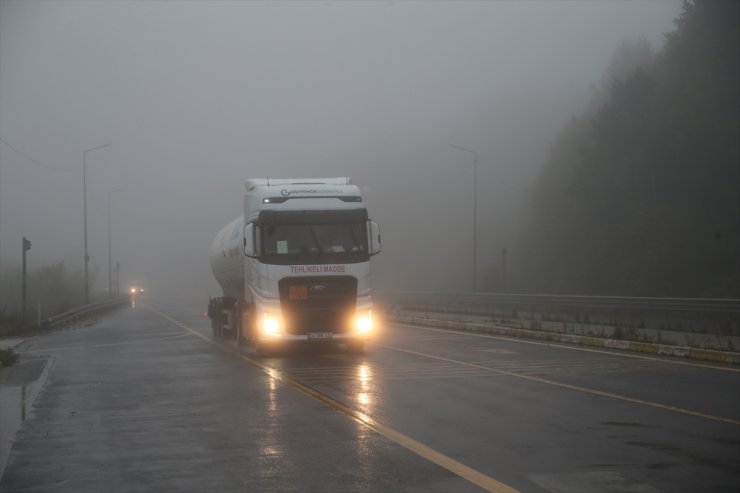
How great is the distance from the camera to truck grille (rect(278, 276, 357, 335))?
20156 millimetres

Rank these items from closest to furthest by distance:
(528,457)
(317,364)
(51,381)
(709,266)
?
(528,457)
(51,381)
(317,364)
(709,266)

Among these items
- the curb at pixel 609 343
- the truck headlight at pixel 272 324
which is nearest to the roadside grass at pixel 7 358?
the truck headlight at pixel 272 324

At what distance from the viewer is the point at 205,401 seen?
13.3 metres

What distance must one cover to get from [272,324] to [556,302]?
2009 centimetres

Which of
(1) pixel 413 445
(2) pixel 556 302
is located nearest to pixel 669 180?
(2) pixel 556 302

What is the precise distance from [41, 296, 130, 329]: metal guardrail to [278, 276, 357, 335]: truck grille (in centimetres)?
1958

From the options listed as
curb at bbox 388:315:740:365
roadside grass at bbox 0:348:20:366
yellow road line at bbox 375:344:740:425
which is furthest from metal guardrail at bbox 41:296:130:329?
yellow road line at bbox 375:344:740:425

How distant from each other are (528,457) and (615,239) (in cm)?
5089

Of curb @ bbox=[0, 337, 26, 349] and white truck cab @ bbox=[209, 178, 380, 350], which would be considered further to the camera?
curb @ bbox=[0, 337, 26, 349]

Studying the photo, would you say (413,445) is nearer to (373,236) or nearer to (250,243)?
(373,236)

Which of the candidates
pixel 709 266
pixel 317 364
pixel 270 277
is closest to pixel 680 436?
pixel 317 364

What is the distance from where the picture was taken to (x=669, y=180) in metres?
54.4

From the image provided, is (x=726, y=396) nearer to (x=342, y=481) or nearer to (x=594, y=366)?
(x=594, y=366)

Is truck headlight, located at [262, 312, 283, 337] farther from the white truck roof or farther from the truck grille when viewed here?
the white truck roof
